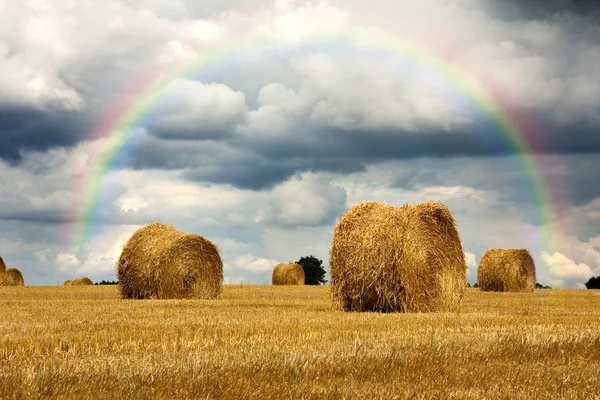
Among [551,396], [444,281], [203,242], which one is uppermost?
[203,242]

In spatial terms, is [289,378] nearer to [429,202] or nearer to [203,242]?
[429,202]

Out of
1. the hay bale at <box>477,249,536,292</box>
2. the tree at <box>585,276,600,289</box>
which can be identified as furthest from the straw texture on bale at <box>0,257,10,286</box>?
the tree at <box>585,276,600,289</box>

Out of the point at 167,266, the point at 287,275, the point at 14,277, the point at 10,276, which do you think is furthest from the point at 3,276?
the point at 167,266

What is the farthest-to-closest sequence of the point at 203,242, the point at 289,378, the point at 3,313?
the point at 203,242 → the point at 3,313 → the point at 289,378

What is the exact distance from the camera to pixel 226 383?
5910mm

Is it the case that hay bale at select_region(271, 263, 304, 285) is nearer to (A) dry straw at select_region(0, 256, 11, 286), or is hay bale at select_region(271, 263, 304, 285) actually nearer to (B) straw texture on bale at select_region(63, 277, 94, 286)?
(B) straw texture on bale at select_region(63, 277, 94, 286)

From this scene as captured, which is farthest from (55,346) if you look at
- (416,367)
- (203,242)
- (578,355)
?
(203,242)

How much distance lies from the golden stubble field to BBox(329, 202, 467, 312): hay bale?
11.2ft

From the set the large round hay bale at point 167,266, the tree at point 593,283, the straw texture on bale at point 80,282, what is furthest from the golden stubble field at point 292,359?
the tree at point 593,283

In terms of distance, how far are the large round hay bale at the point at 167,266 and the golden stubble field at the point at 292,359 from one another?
8262mm

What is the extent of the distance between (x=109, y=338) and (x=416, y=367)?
3.79 m

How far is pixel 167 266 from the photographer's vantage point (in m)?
20.1

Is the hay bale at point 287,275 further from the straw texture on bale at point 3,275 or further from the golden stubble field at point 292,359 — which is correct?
the golden stubble field at point 292,359

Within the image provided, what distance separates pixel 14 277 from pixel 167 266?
19959 millimetres
